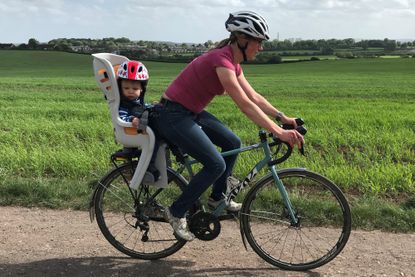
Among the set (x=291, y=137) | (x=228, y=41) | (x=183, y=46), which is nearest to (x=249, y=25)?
(x=228, y=41)

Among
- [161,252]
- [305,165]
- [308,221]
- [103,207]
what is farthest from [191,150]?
[305,165]

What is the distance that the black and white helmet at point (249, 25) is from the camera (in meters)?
3.62

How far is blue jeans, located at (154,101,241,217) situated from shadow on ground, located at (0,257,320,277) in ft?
1.64

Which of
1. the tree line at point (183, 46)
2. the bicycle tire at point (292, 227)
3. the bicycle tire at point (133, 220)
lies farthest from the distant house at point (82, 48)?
the bicycle tire at point (292, 227)

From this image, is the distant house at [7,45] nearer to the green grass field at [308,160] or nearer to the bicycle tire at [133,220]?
the green grass field at [308,160]

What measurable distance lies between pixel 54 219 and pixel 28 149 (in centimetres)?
369

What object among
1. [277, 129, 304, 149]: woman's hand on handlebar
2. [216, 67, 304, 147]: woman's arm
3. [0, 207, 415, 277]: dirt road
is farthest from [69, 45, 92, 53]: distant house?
[277, 129, 304, 149]: woman's hand on handlebar

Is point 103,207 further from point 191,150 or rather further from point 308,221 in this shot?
point 308,221

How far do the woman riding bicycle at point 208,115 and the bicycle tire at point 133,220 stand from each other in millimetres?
306

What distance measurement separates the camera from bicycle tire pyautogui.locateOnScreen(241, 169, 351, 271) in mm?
4141

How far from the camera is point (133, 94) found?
13.9 ft

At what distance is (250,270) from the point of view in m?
4.11

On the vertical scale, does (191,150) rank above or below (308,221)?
above

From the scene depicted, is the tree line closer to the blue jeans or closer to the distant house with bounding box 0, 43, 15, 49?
the distant house with bounding box 0, 43, 15, 49
